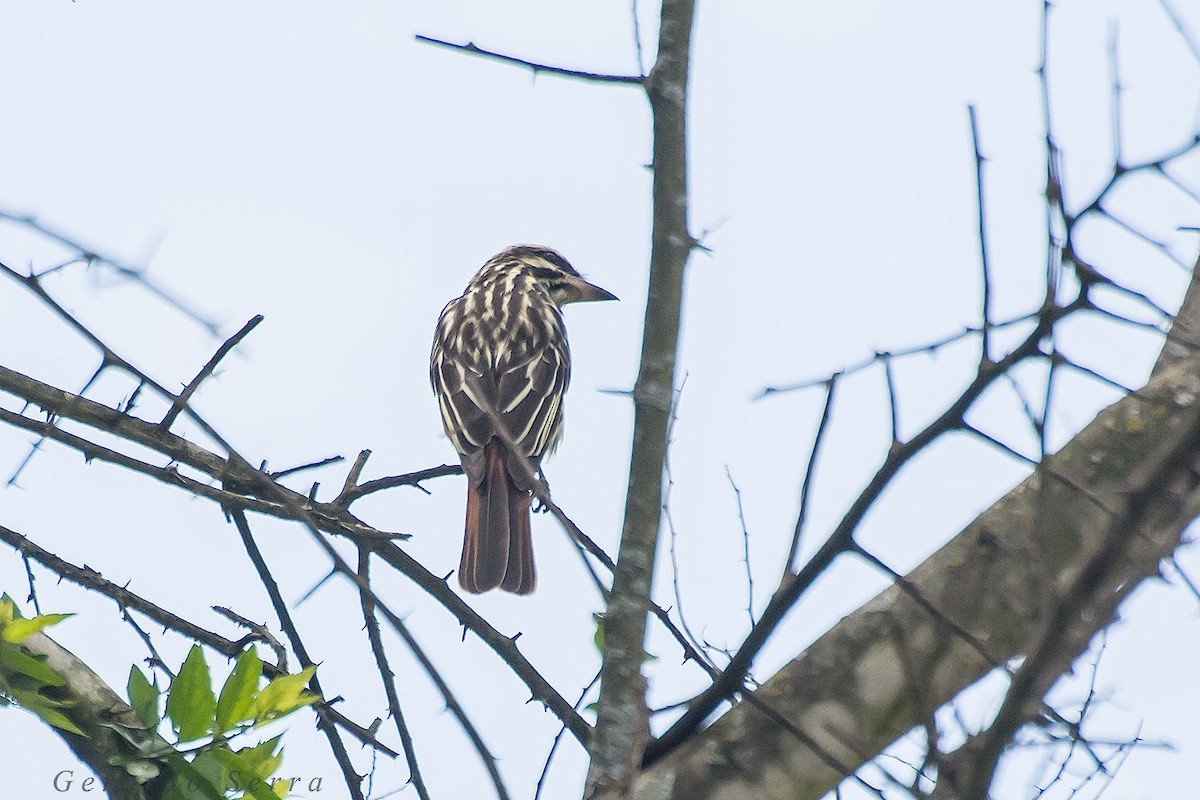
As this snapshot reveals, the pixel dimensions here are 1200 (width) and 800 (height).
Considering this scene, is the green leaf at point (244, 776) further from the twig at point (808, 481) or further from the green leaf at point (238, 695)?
the twig at point (808, 481)

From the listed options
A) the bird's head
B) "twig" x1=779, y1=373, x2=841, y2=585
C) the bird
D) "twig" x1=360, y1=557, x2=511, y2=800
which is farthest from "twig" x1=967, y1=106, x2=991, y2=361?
the bird's head

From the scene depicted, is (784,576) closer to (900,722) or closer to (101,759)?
(900,722)

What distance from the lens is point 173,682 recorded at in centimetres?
313

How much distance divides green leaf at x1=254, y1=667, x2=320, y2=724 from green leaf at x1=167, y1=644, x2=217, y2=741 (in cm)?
11

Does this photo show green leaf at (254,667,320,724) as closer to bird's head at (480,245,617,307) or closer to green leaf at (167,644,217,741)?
green leaf at (167,644,217,741)

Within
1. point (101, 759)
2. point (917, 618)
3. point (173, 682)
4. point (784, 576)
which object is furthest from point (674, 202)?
point (101, 759)

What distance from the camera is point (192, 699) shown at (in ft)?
10.3

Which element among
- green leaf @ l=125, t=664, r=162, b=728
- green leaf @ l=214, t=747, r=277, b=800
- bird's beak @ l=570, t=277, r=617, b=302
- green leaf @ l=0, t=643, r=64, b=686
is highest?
bird's beak @ l=570, t=277, r=617, b=302

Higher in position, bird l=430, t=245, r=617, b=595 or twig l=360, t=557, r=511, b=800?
bird l=430, t=245, r=617, b=595

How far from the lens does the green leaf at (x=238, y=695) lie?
3186 mm

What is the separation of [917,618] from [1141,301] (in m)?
0.83

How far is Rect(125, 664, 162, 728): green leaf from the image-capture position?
3127 mm

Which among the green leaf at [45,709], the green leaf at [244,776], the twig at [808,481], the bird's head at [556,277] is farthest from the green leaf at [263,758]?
the bird's head at [556,277]

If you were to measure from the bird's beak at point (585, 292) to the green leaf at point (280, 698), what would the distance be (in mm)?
4949
